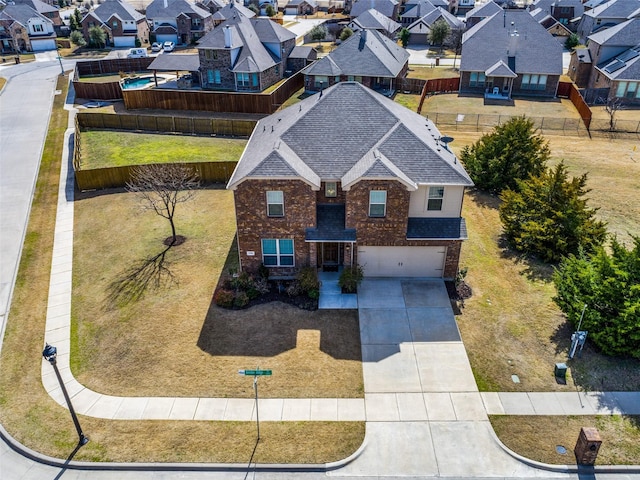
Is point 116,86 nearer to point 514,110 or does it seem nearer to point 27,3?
point 514,110

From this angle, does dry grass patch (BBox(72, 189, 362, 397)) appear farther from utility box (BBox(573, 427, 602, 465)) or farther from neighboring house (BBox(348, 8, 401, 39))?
neighboring house (BBox(348, 8, 401, 39))

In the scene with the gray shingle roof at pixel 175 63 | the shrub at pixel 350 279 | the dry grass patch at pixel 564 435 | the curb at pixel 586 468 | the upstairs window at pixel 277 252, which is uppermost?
the gray shingle roof at pixel 175 63

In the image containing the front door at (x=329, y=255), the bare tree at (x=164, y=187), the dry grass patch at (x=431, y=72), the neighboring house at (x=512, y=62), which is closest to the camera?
the front door at (x=329, y=255)

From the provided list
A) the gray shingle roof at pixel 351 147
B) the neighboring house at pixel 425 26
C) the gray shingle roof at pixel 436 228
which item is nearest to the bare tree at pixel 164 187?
the gray shingle roof at pixel 351 147

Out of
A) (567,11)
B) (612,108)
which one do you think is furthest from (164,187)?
(567,11)

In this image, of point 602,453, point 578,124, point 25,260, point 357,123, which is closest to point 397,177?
point 357,123

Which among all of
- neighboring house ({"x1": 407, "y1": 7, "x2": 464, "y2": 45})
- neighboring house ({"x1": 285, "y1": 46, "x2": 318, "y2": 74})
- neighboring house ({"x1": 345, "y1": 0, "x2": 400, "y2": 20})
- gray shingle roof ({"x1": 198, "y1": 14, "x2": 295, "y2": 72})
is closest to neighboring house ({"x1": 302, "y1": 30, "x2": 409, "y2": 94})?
gray shingle roof ({"x1": 198, "y1": 14, "x2": 295, "y2": 72})

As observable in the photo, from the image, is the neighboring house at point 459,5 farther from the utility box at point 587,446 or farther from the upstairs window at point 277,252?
the utility box at point 587,446
